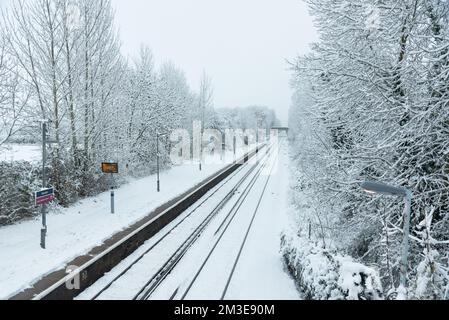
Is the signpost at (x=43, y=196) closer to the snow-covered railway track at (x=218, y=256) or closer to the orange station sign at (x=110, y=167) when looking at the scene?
the orange station sign at (x=110, y=167)

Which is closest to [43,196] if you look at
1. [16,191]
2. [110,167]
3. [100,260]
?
[100,260]

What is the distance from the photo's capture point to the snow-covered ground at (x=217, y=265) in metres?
8.94

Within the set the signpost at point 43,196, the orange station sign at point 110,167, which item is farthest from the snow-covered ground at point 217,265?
the orange station sign at point 110,167

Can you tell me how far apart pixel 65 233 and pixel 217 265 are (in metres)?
6.23

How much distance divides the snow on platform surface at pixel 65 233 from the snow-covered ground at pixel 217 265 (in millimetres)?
1543

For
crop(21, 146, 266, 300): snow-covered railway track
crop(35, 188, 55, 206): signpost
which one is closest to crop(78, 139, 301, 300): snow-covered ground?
crop(21, 146, 266, 300): snow-covered railway track

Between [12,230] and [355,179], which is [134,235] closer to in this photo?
[12,230]

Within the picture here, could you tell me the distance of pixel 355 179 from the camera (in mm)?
9453

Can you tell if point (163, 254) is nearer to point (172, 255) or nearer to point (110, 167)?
point (172, 255)

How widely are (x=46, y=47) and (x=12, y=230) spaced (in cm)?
963

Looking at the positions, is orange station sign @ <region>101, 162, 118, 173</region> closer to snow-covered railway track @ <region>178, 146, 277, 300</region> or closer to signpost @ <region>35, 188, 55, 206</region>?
signpost @ <region>35, 188, 55, 206</region>

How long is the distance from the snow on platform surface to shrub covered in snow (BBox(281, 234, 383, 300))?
22.2 ft

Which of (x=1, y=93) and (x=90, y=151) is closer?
(x=1, y=93)
